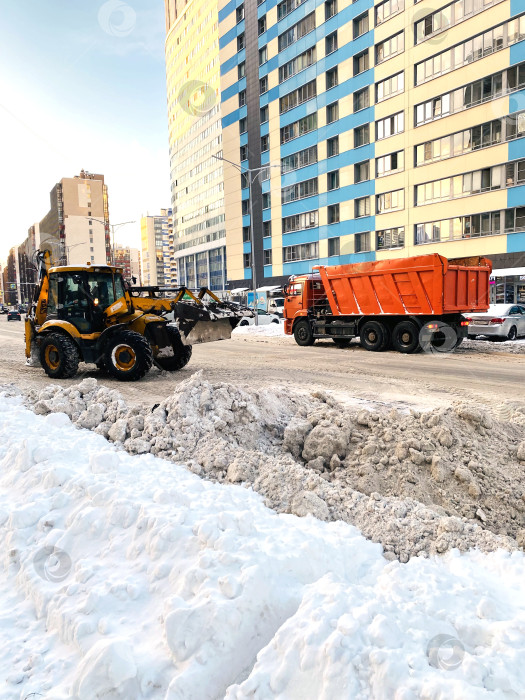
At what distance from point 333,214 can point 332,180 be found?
301 cm

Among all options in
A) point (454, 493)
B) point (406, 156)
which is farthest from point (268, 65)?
point (454, 493)

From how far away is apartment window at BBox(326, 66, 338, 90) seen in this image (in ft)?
135

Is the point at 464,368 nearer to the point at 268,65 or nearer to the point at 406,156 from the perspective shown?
the point at 406,156

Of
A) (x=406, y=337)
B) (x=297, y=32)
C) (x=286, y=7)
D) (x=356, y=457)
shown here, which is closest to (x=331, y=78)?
(x=297, y=32)

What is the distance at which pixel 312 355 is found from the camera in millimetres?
14891

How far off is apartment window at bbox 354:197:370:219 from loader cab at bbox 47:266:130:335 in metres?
31.9

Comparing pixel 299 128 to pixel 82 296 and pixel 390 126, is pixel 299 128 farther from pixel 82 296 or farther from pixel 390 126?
pixel 82 296

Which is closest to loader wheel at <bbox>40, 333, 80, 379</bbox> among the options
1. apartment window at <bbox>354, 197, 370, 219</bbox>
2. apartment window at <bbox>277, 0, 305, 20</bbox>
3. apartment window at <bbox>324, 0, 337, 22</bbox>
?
apartment window at <bbox>354, 197, 370, 219</bbox>

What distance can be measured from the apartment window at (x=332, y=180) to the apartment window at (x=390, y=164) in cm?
478

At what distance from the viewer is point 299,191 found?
4578cm

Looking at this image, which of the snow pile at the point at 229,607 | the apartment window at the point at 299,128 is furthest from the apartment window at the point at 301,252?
the snow pile at the point at 229,607

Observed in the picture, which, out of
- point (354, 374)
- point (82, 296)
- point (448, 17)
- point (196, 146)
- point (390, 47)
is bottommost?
point (354, 374)

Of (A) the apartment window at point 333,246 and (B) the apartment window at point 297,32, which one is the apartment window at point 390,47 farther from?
(A) the apartment window at point 333,246

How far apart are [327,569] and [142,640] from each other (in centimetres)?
117
